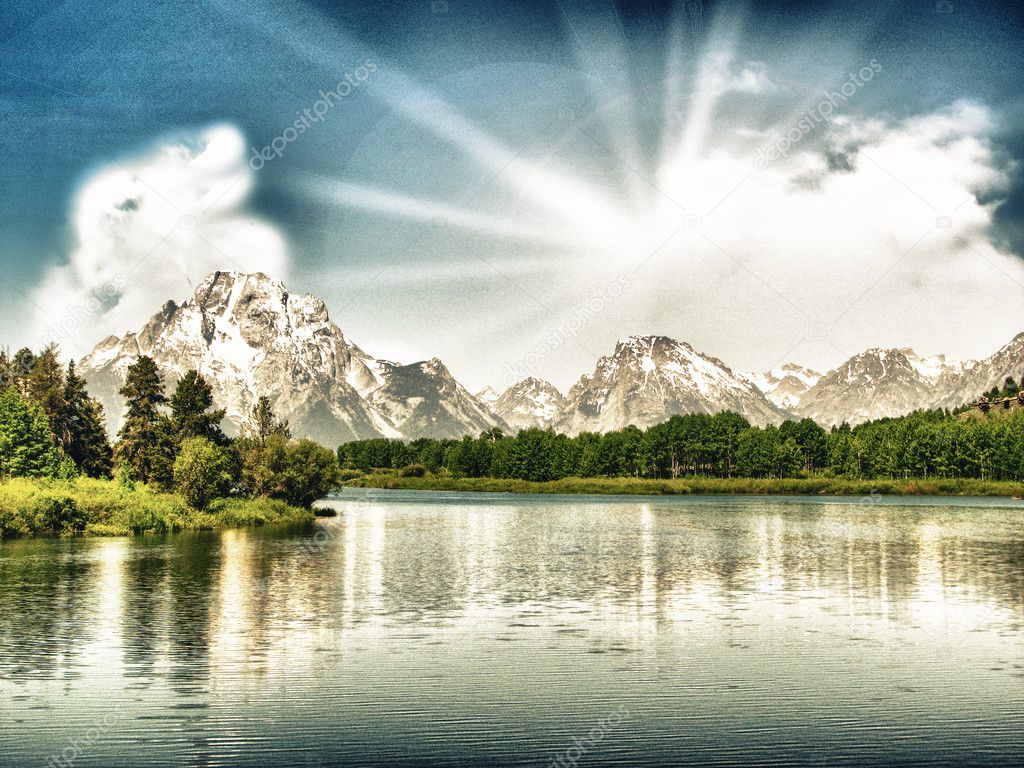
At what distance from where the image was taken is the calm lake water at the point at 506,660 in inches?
722

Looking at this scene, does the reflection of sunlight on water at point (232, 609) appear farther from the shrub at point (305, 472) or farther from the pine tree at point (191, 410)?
the shrub at point (305, 472)

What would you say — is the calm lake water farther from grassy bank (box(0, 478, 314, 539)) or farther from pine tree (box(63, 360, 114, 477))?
pine tree (box(63, 360, 114, 477))

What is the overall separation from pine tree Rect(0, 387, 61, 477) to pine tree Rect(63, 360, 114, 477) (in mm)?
18396

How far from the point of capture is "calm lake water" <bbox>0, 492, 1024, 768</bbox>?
18344 mm

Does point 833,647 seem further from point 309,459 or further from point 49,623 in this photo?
point 309,459

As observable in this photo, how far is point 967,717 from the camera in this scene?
20.5 m

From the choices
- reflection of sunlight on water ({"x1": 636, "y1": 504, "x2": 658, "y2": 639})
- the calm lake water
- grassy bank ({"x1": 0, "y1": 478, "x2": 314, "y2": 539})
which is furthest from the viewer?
grassy bank ({"x1": 0, "y1": 478, "x2": 314, "y2": 539})

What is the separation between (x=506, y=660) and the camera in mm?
26500

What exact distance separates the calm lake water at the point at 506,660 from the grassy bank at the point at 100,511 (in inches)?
449

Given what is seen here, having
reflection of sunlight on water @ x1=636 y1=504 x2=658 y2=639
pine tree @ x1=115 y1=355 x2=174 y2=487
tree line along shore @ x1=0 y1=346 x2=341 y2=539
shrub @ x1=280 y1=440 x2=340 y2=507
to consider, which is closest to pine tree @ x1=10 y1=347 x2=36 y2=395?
tree line along shore @ x1=0 y1=346 x2=341 y2=539

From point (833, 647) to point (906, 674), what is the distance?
12.6 ft

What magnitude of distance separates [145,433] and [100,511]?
81.4 feet

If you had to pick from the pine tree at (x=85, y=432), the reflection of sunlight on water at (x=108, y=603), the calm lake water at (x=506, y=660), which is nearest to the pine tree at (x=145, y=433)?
the pine tree at (x=85, y=432)

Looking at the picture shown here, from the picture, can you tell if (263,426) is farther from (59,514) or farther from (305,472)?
(59,514)
